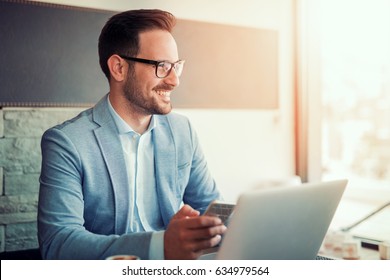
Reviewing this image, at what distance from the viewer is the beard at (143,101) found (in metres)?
1.68

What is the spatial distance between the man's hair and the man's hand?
89cm

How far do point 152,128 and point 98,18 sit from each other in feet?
2.27

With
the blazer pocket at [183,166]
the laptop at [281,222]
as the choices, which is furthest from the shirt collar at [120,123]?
the laptop at [281,222]

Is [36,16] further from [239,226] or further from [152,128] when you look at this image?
[239,226]

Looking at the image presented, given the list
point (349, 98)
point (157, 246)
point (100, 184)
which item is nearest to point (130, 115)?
point (100, 184)

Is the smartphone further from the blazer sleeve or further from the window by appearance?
the window

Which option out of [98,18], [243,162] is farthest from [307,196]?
[243,162]

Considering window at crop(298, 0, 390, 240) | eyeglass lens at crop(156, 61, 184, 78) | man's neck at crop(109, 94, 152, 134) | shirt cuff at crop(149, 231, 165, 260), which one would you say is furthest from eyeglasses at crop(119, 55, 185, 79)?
window at crop(298, 0, 390, 240)

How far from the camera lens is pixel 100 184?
149 centimetres

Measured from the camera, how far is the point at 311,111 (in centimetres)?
291

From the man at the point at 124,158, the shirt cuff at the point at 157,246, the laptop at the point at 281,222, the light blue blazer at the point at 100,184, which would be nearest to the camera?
the laptop at the point at 281,222

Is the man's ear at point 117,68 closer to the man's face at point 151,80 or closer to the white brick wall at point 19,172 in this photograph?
the man's face at point 151,80

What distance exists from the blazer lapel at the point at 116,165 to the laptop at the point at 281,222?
62 cm

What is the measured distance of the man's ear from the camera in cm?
174
